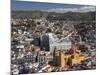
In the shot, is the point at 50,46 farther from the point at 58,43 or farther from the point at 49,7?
the point at 49,7

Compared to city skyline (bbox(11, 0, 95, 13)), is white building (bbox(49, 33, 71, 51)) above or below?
below

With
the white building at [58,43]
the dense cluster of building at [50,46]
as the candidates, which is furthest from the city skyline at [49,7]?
the white building at [58,43]

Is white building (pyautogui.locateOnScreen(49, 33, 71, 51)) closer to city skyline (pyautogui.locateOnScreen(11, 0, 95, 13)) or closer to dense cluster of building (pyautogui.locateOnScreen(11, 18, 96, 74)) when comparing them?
dense cluster of building (pyautogui.locateOnScreen(11, 18, 96, 74))

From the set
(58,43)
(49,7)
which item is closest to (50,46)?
(58,43)

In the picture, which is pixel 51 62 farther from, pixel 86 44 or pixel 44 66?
pixel 86 44

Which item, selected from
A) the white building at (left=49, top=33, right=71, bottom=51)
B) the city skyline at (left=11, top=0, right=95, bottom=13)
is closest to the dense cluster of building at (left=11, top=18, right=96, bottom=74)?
the white building at (left=49, top=33, right=71, bottom=51)

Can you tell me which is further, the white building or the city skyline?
the white building

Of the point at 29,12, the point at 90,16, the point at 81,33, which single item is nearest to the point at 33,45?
the point at 29,12

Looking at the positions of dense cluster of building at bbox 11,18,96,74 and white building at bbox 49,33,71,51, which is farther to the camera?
white building at bbox 49,33,71,51

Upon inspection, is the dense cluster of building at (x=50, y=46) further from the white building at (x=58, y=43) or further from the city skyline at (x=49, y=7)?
the city skyline at (x=49, y=7)
